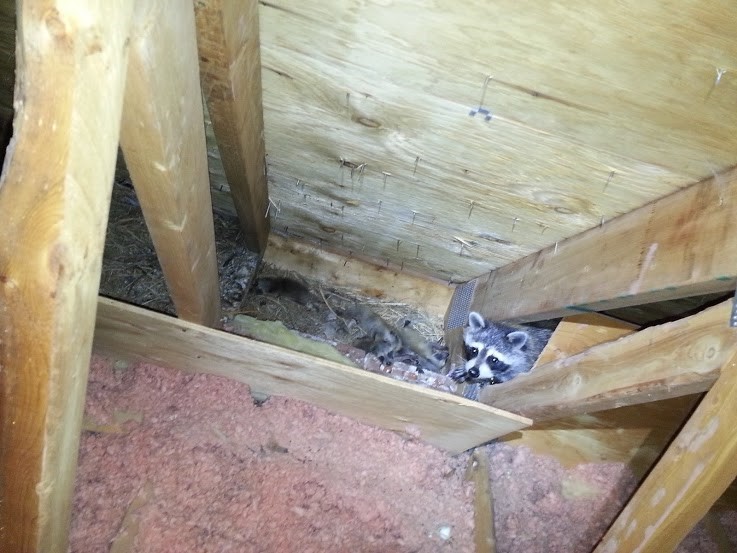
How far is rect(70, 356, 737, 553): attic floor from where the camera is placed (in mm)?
1911

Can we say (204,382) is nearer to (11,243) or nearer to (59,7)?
(11,243)

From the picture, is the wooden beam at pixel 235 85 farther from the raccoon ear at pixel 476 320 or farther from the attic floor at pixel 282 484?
the raccoon ear at pixel 476 320

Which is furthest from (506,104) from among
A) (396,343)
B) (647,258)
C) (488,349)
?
(396,343)

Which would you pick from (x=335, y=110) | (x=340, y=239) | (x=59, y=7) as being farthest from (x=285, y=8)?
(x=340, y=239)

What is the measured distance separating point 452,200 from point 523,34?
951mm

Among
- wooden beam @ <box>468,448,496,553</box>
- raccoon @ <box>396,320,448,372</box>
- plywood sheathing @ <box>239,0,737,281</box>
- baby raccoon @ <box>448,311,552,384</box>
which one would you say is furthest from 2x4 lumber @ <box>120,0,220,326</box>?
raccoon @ <box>396,320,448,372</box>

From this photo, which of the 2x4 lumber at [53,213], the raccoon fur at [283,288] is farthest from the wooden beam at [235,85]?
the raccoon fur at [283,288]

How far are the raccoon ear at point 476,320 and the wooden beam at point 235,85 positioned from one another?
122 centimetres

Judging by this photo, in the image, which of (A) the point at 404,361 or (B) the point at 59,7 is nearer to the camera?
(B) the point at 59,7

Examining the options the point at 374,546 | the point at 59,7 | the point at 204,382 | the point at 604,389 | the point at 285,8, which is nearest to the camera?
the point at 59,7

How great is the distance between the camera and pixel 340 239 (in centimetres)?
318

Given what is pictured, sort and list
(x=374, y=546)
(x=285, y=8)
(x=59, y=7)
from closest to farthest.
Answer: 1. (x=59, y=7)
2. (x=285, y=8)
3. (x=374, y=546)

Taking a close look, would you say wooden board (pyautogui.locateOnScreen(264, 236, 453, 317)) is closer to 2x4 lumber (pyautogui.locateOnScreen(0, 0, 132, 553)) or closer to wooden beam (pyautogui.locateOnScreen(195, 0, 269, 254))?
wooden beam (pyautogui.locateOnScreen(195, 0, 269, 254))

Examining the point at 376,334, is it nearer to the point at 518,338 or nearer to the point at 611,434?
the point at 518,338
